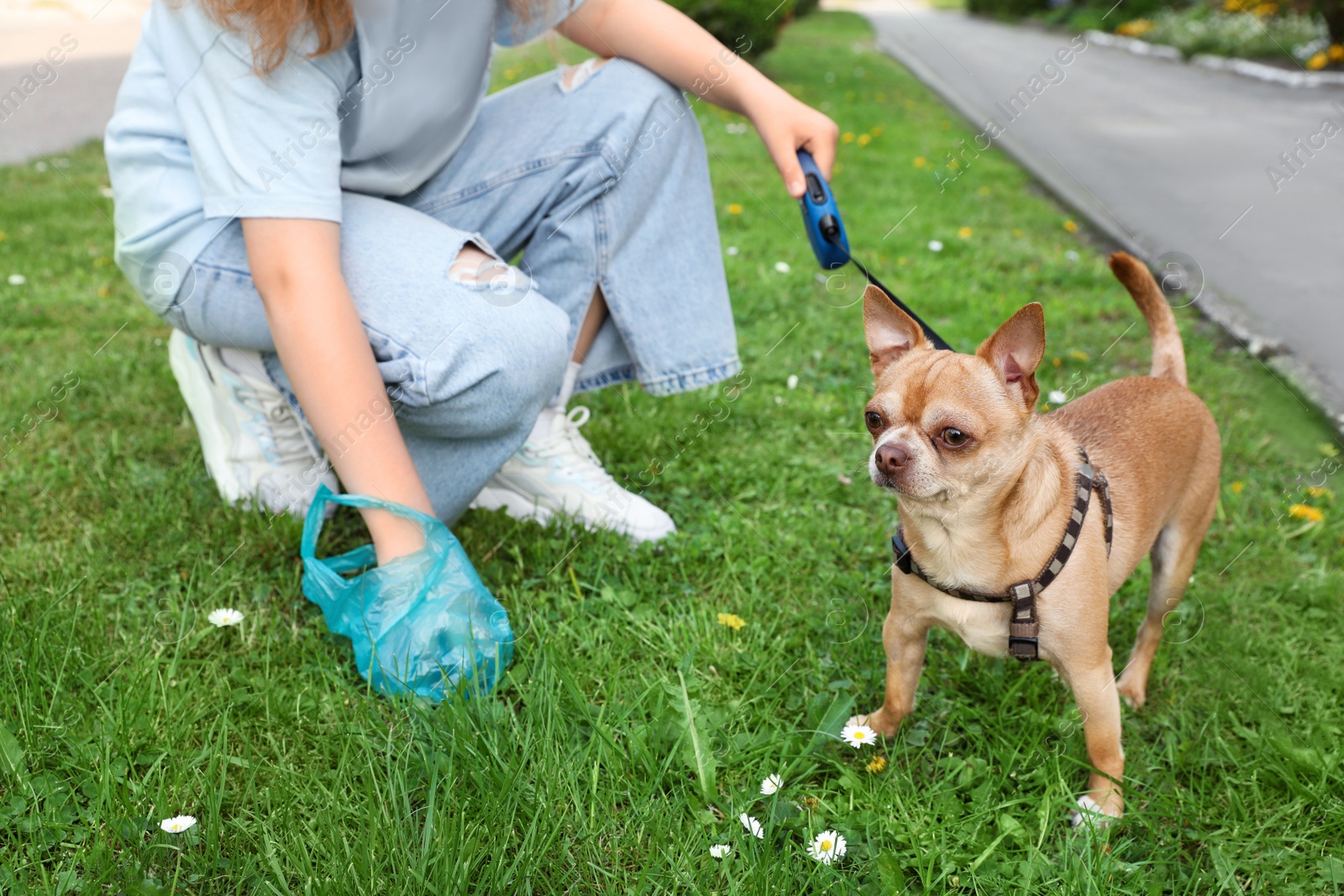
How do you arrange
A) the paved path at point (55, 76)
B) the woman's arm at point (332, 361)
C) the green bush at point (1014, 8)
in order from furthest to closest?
the green bush at point (1014, 8), the paved path at point (55, 76), the woman's arm at point (332, 361)

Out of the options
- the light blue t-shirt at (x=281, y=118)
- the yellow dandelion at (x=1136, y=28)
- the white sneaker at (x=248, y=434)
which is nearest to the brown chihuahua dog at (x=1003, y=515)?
the light blue t-shirt at (x=281, y=118)

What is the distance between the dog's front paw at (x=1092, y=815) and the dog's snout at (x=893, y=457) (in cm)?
68

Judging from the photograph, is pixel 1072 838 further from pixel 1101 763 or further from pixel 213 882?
pixel 213 882

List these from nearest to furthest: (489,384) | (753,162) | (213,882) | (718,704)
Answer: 1. (213,882)
2. (718,704)
3. (489,384)
4. (753,162)

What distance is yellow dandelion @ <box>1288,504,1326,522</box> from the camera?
2.68 metres

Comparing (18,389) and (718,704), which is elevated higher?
(718,704)

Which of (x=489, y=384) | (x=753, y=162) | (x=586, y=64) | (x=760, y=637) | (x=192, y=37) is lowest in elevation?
(x=753, y=162)

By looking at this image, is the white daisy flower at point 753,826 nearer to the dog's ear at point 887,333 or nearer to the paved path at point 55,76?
the dog's ear at point 887,333

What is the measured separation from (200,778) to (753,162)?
19.0ft

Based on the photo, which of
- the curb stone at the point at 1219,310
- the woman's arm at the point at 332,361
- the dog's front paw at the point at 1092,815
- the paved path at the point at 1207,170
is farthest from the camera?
the paved path at the point at 1207,170

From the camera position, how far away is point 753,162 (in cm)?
673

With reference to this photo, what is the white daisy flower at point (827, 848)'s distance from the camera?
1.58 metres

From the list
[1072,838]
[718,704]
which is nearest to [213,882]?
[718,704]

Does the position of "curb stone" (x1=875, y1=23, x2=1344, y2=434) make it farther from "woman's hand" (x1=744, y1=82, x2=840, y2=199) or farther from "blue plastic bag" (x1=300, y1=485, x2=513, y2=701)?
"blue plastic bag" (x1=300, y1=485, x2=513, y2=701)
